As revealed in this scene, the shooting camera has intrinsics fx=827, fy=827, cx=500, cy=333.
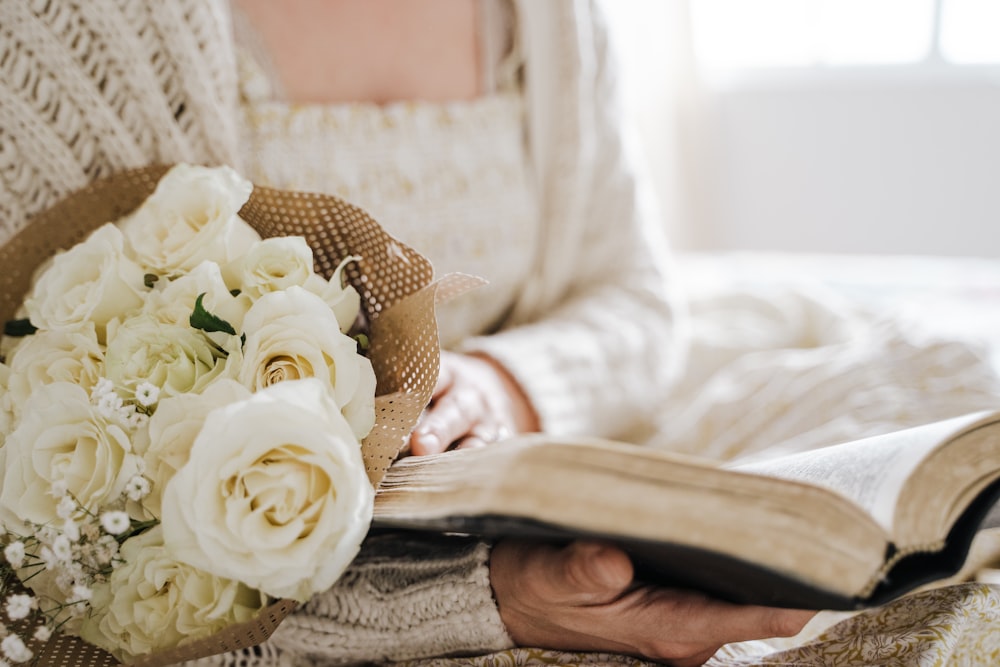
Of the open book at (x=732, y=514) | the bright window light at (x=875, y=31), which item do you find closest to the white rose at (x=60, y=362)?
the open book at (x=732, y=514)

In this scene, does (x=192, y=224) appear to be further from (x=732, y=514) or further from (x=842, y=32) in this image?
(x=842, y=32)

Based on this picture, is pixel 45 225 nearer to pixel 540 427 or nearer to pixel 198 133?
pixel 198 133

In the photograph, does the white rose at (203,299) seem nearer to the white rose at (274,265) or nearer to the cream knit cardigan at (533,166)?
the white rose at (274,265)

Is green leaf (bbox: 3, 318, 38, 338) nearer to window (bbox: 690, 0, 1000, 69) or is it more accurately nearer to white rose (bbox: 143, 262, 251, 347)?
white rose (bbox: 143, 262, 251, 347)

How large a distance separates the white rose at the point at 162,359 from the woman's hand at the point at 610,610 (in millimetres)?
187

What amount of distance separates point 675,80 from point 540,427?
170 cm

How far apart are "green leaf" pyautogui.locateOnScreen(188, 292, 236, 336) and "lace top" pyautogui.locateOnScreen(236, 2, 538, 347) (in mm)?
333

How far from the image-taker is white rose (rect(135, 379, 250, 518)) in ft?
1.22

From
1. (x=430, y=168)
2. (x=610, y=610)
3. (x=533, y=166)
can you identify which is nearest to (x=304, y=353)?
(x=610, y=610)

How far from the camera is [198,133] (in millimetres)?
640

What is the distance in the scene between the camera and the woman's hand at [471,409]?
0.55 meters

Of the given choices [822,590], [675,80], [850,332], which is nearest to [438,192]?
[850,332]

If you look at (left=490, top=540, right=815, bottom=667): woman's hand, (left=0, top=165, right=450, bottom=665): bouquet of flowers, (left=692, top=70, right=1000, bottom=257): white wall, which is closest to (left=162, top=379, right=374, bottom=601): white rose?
(left=0, top=165, right=450, bottom=665): bouquet of flowers

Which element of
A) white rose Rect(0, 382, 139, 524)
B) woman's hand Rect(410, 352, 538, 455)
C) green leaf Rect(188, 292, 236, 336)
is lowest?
woman's hand Rect(410, 352, 538, 455)
